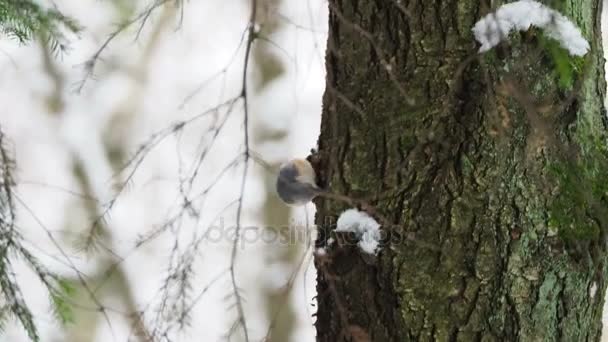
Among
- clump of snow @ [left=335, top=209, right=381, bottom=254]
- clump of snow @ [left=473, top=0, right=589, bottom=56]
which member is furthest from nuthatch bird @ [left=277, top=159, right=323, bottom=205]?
clump of snow @ [left=473, top=0, right=589, bottom=56]

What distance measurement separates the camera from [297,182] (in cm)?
158

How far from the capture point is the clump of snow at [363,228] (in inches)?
59.3

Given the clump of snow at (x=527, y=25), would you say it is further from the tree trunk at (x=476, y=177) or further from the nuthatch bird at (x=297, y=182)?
the nuthatch bird at (x=297, y=182)

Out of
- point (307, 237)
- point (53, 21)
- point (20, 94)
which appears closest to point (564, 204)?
point (307, 237)

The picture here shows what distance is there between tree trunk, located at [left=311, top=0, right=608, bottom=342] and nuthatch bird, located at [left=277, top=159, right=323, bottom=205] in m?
0.13

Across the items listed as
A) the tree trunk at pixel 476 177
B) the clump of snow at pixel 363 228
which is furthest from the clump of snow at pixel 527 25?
the clump of snow at pixel 363 228

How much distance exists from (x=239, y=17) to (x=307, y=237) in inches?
119

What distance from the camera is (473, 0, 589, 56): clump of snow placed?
139 centimetres

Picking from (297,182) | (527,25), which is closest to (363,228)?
(297,182)

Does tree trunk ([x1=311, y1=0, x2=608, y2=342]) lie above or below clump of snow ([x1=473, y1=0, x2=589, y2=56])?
below

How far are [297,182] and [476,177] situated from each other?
0.35 meters

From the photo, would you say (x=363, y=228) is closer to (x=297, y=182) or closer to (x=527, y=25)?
(x=297, y=182)

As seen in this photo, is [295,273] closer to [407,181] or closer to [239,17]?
[407,181]

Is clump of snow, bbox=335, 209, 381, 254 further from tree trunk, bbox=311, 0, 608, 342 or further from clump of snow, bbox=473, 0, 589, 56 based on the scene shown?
clump of snow, bbox=473, 0, 589, 56
